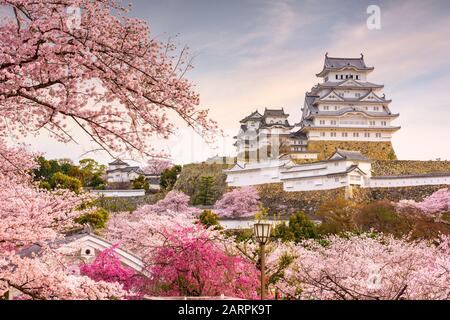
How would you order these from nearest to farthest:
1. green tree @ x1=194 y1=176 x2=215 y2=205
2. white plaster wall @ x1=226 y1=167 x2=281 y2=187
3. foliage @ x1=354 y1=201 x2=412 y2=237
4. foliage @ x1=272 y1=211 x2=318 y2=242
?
foliage @ x1=272 y1=211 x2=318 y2=242
foliage @ x1=354 y1=201 x2=412 y2=237
white plaster wall @ x1=226 y1=167 x2=281 y2=187
green tree @ x1=194 y1=176 x2=215 y2=205

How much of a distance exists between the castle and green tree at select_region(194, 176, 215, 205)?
5.91 meters

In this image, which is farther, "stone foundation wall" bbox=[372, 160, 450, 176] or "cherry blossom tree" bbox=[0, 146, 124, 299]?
"stone foundation wall" bbox=[372, 160, 450, 176]

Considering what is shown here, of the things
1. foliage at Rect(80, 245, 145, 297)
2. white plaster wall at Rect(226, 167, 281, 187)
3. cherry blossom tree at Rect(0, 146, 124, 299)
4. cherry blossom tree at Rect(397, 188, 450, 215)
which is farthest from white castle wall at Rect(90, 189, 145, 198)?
cherry blossom tree at Rect(0, 146, 124, 299)

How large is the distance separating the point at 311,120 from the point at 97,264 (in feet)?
118

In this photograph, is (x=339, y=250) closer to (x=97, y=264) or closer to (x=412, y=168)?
(x=97, y=264)

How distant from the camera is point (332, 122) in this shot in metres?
45.0

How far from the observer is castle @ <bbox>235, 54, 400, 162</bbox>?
146ft

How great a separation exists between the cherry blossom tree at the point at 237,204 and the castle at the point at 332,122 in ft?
20.6

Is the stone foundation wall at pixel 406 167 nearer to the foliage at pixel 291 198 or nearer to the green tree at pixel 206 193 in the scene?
the foliage at pixel 291 198

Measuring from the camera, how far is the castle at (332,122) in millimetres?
44562

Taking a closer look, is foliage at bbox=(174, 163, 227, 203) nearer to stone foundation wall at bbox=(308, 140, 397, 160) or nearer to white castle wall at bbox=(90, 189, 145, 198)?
white castle wall at bbox=(90, 189, 145, 198)

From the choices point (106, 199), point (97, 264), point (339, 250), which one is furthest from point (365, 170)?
point (97, 264)

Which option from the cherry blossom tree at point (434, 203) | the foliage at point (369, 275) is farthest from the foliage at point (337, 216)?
the foliage at point (369, 275)

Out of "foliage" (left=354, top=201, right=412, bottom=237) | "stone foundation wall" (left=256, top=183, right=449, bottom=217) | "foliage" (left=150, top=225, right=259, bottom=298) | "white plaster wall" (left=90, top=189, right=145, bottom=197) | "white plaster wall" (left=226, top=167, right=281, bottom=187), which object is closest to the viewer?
"foliage" (left=150, top=225, right=259, bottom=298)
